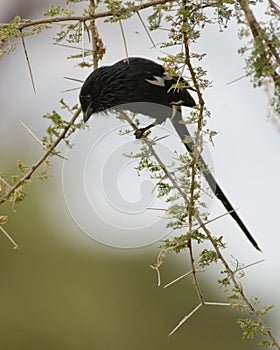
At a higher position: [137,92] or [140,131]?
[137,92]

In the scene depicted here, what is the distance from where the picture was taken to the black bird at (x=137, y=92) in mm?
2092

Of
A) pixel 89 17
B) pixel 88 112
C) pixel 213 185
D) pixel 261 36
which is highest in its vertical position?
pixel 89 17

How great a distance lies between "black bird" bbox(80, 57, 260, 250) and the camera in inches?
82.4

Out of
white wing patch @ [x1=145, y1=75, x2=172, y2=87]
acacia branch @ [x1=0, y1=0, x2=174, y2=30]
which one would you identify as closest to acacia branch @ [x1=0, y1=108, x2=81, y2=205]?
acacia branch @ [x1=0, y1=0, x2=174, y2=30]

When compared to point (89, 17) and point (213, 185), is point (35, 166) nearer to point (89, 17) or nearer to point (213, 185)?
point (89, 17)

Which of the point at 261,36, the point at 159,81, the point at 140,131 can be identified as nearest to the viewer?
the point at 261,36

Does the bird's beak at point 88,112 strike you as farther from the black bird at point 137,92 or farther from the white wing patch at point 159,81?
the white wing patch at point 159,81

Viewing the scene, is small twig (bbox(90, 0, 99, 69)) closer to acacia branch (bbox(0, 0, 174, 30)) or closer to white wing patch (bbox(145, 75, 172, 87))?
acacia branch (bbox(0, 0, 174, 30))

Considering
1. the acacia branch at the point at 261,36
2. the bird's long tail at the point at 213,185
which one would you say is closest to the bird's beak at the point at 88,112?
the bird's long tail at the point at 213,185

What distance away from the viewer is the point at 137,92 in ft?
7.37

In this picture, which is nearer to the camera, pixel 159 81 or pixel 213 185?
pixel 213 185

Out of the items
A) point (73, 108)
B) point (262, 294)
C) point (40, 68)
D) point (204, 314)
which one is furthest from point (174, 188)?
point (204, 314)

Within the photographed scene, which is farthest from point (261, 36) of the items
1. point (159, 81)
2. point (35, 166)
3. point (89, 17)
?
point (159, 81)

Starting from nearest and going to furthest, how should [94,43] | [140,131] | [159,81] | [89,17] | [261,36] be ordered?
[261,36], [89,17], [94,43], [140,131], [159,81]
